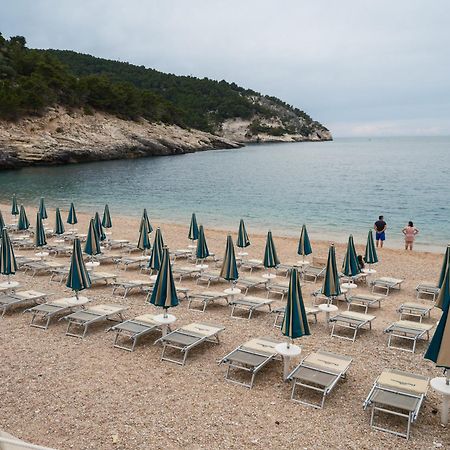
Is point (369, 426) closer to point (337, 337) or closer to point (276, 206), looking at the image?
point (337, 337)

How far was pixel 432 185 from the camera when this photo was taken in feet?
168

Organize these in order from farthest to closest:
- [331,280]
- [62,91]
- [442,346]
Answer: [62,91] < [331,280] < [442,346]

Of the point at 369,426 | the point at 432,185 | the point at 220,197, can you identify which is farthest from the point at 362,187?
the point at 369,426

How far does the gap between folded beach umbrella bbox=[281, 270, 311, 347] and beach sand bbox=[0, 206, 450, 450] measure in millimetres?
909

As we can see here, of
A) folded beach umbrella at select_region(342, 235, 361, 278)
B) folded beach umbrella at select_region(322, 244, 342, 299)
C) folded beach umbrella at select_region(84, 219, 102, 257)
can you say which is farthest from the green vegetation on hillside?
folded beach umbrella at select_region(322, 244, 342, 299)

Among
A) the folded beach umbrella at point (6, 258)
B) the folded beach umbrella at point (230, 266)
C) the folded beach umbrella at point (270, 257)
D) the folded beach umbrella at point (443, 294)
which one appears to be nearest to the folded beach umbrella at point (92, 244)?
A: the folded beach umbrella at point (6, 258)

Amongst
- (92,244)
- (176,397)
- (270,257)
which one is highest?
(270,257)

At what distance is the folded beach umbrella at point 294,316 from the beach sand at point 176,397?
909mm

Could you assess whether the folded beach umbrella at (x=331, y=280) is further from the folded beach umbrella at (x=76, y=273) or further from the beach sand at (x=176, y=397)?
the folded beach umbrella at (x=76, y=273)

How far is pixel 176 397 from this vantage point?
6973 mm

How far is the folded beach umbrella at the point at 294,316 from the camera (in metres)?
7.28

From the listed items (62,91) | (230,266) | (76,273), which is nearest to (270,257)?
(230,266)

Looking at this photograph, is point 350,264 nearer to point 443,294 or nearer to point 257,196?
point 443,294

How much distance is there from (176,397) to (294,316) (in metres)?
2.23
